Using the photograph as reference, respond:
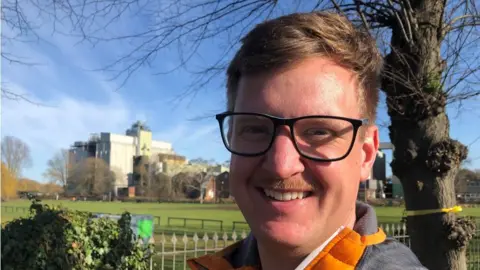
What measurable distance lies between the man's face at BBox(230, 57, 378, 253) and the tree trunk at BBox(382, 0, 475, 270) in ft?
7.66

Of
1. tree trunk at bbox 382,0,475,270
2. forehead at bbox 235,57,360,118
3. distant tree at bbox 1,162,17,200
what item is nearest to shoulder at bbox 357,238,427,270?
forehead at bbox 235,57,360,118

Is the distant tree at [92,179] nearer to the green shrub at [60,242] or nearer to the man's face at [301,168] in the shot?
the green shrub at [60,242]

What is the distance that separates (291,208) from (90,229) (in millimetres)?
3215

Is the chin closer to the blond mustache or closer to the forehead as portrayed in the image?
the blond mustache

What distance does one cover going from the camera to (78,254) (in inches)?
145

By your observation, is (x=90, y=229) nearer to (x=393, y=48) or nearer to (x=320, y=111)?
(x=393, y=48)

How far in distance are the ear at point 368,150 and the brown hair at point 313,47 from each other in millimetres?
40

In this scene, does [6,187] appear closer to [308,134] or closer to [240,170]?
[240,170]

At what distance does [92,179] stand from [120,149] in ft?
51.2

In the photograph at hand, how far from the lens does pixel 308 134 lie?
3.54 feet

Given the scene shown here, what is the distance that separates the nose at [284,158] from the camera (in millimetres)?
1051

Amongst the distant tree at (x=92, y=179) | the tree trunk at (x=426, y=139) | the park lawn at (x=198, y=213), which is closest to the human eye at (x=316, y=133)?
the tree trunk at (x=426, y=139)

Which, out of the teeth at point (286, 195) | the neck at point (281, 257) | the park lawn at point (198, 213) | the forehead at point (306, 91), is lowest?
the park lawn at point (198, 213)

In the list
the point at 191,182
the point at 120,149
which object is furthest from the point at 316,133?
the point at 120,149
